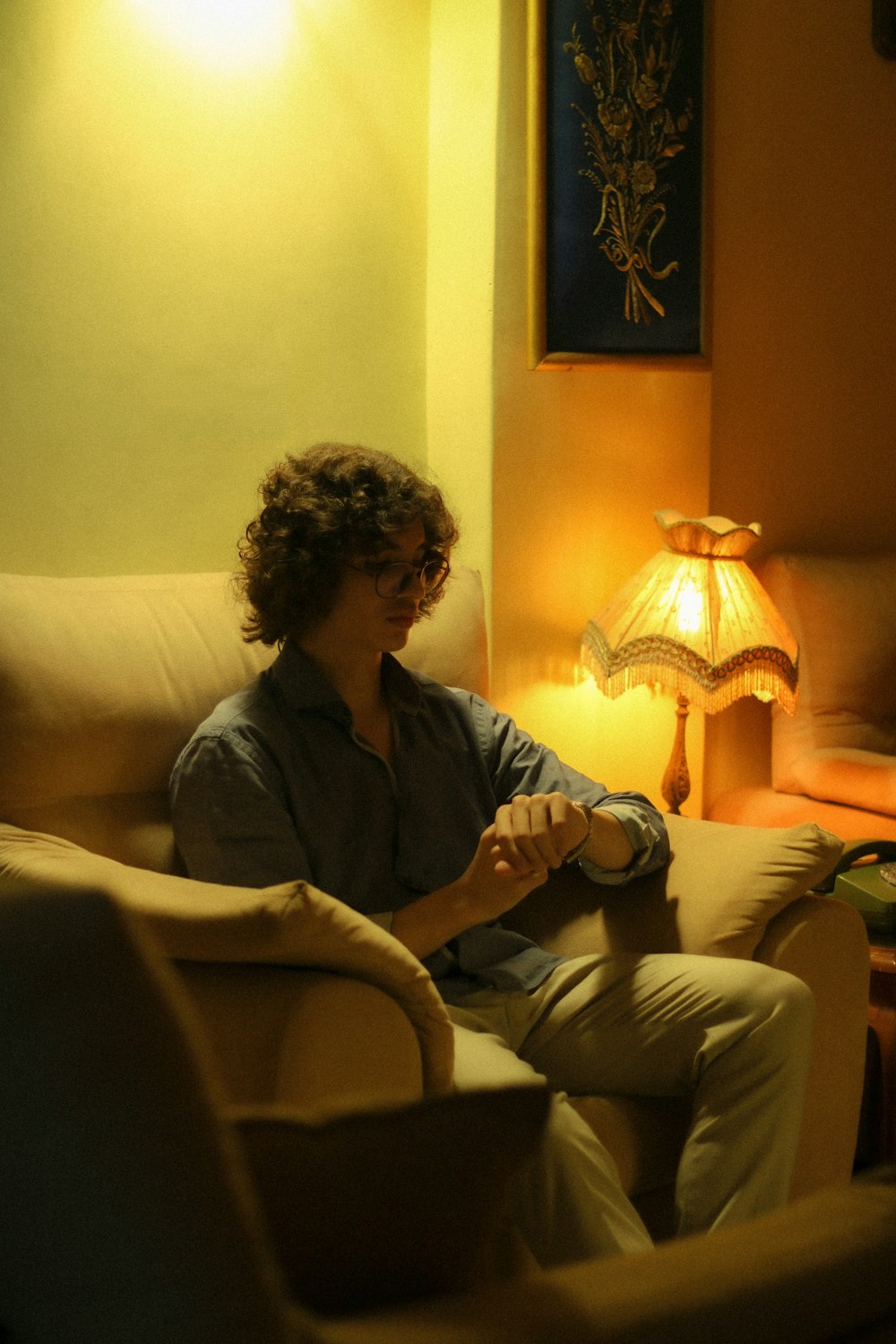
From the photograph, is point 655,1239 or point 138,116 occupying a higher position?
point 138,116

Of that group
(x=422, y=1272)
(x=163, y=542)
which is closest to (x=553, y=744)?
(x=163, y=542)

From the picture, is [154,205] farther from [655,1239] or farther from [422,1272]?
[422,1272]

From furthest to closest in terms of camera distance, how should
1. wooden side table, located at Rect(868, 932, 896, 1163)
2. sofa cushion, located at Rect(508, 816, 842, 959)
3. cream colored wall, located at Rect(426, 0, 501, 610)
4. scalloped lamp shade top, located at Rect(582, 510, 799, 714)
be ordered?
1. cream colored wall, located at Rect(426, 0, 501, 610)
2. scalloped lamp shade top, located at Rect(582, 510, 799, 714)
3. wooden side table, located at Rect(868, 932, 896, 1163)
4. sofa cushion, located at Rect(508, 816, 842, 959)

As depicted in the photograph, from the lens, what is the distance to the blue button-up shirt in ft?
5.20

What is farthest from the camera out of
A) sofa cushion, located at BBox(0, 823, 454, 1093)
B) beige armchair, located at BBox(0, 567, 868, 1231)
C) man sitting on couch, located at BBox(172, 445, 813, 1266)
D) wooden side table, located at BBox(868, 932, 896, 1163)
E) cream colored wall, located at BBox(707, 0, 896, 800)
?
cream colored wall, located at BBox(707, 0, 896, 800)

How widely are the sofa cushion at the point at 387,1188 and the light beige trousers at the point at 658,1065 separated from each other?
2.45ft

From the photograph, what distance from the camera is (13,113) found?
6.68 feet

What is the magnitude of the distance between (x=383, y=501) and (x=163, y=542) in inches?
25.3

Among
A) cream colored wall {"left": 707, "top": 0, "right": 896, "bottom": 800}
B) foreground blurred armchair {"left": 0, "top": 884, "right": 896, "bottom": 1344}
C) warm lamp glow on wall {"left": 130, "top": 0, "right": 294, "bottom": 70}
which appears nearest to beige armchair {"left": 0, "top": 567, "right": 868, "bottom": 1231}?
foreground blurred armchair {"left": 0, "top": 884, "right": 896, "bottom": 1344}

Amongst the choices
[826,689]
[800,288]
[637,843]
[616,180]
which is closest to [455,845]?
[637,843]

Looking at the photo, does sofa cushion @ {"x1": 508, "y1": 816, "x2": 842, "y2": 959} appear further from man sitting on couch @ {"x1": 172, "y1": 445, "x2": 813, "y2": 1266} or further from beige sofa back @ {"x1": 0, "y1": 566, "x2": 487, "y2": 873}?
beige sofa back @ {"x1": 0, "y1": 566, "x2": 487, "y2": 873}

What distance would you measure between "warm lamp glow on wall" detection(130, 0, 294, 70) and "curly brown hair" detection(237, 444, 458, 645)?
2.81ft

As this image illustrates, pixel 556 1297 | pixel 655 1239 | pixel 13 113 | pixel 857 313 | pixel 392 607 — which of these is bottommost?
pixel 655 1239

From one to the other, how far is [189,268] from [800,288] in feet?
4.86
